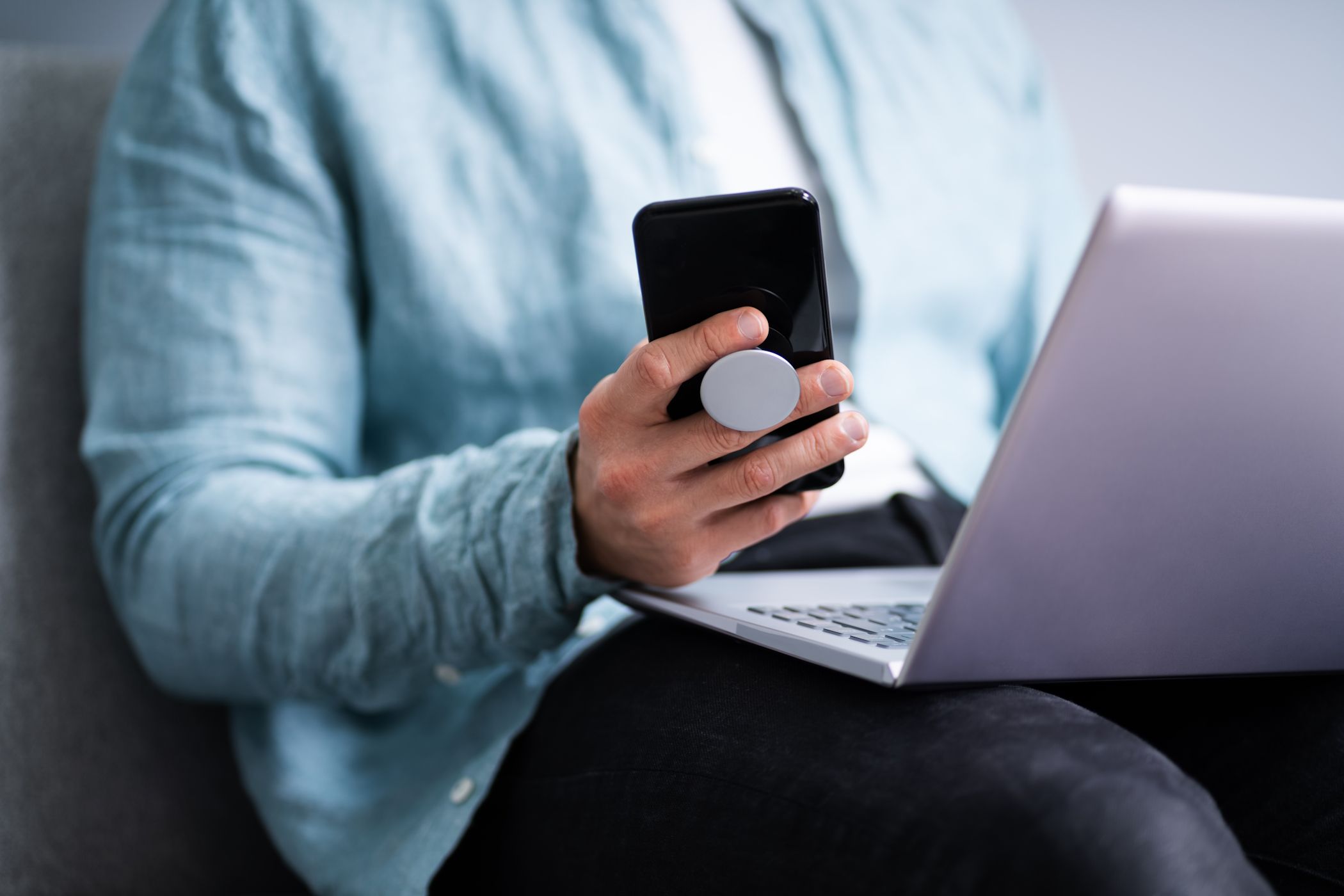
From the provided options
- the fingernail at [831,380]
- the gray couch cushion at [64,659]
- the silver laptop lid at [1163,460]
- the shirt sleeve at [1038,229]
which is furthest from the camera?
the shirt sleeve at [1038,229]

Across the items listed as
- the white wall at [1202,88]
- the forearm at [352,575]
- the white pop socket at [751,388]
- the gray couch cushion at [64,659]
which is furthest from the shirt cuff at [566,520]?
the white wall at [1202,88]

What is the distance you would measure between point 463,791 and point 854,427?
0.31 m

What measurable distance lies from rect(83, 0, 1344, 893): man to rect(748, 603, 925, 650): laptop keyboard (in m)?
0.02

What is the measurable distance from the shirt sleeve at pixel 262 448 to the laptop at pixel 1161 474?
0.62 ft

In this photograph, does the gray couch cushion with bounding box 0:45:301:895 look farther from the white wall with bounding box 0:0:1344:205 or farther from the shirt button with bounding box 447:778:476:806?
the white wall with bounding box 0:0:1344:205

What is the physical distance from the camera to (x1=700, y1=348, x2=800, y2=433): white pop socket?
36 centimetres

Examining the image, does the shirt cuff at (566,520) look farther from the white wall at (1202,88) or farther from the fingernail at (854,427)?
the white wall at (1202,88)

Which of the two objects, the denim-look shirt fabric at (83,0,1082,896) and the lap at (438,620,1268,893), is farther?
the denim-look shirt fabric at (83,0,1082,896)

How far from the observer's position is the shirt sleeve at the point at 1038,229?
3.18ft

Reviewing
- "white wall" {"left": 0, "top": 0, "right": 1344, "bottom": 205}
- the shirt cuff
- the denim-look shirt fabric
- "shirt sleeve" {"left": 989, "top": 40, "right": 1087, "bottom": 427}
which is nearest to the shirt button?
the denim-look shirt fabric

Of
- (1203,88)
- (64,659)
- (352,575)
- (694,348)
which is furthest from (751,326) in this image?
(1203,88)

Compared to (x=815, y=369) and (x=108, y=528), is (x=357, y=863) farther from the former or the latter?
(x=815, y=369)

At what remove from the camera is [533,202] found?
70 centimetres

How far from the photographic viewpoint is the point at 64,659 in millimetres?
626
